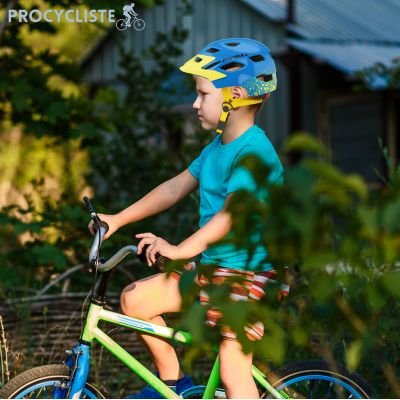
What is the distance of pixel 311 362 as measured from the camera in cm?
321

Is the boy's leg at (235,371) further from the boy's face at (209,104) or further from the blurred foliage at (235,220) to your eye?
the boy's face at (209,104)

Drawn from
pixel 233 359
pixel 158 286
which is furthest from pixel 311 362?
pixel 158 286

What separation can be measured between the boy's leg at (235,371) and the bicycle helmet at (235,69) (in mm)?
700

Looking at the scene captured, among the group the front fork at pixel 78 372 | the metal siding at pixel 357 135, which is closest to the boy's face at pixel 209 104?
the front fork at pixel 78 372

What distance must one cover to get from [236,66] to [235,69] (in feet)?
0.05

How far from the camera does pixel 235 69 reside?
123 inches

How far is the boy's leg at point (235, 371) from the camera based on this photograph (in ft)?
9.73

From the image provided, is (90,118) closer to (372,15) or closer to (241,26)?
(241,26)

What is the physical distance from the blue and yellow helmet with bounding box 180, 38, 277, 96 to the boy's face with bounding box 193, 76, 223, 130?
0.02 meters

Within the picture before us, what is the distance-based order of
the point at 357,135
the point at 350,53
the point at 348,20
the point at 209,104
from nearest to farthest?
the point at 209,104 < the point at 350,53 < the point at 357,135 < the point at 348,20

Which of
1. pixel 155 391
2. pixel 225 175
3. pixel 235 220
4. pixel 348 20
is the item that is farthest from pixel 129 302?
pixel 348 20

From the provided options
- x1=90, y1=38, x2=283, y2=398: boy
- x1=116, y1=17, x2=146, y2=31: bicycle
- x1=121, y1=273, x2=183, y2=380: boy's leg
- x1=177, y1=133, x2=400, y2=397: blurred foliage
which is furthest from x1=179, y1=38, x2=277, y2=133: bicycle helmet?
x1=116, y1=17, x2=146, y2=31: bicycle

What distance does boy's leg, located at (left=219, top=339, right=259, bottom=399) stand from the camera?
9.73 ft

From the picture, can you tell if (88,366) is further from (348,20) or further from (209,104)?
(348,20)
